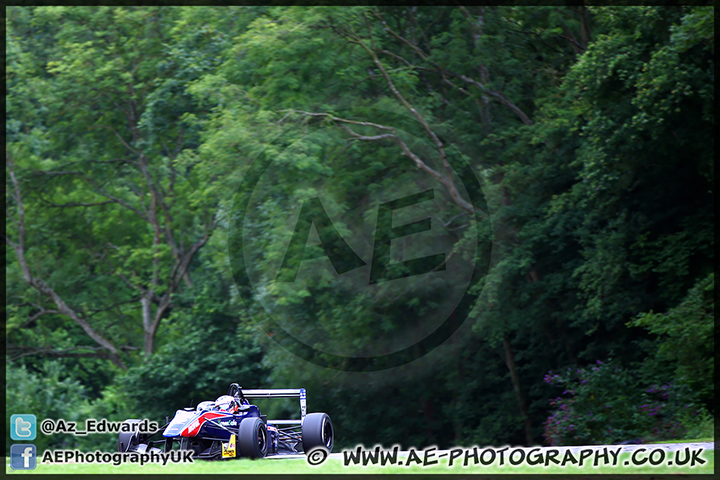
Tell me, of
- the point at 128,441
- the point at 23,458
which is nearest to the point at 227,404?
the point at 128,441

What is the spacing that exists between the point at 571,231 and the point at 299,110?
763 centimetres

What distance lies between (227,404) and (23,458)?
250 centimetres

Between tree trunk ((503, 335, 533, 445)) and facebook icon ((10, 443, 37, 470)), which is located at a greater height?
facebook icon ((10, 443, 37, 470))

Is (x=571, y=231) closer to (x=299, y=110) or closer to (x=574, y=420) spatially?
(x=574, y=420)

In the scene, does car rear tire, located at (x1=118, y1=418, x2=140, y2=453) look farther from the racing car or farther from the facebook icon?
the facebook icon

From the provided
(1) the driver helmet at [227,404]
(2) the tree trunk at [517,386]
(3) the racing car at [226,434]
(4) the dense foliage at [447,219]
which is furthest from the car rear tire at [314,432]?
(2) the tree trunk at [517,386]

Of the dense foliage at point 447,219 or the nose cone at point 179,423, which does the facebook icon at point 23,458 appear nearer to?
the nose cone at point 179,423

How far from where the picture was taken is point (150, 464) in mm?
10414

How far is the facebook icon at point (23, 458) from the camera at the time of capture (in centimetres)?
1037

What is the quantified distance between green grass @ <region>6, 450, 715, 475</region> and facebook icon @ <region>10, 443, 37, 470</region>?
0.33ft

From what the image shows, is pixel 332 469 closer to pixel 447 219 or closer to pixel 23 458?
pixel 23 458

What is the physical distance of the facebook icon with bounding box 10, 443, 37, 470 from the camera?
1037 centimetres

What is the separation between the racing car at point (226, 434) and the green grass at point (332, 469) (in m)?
0.35

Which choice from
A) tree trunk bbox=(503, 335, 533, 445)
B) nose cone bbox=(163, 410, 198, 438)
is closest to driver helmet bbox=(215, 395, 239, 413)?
nose cone bbox=(163, 410, 198, 438)
